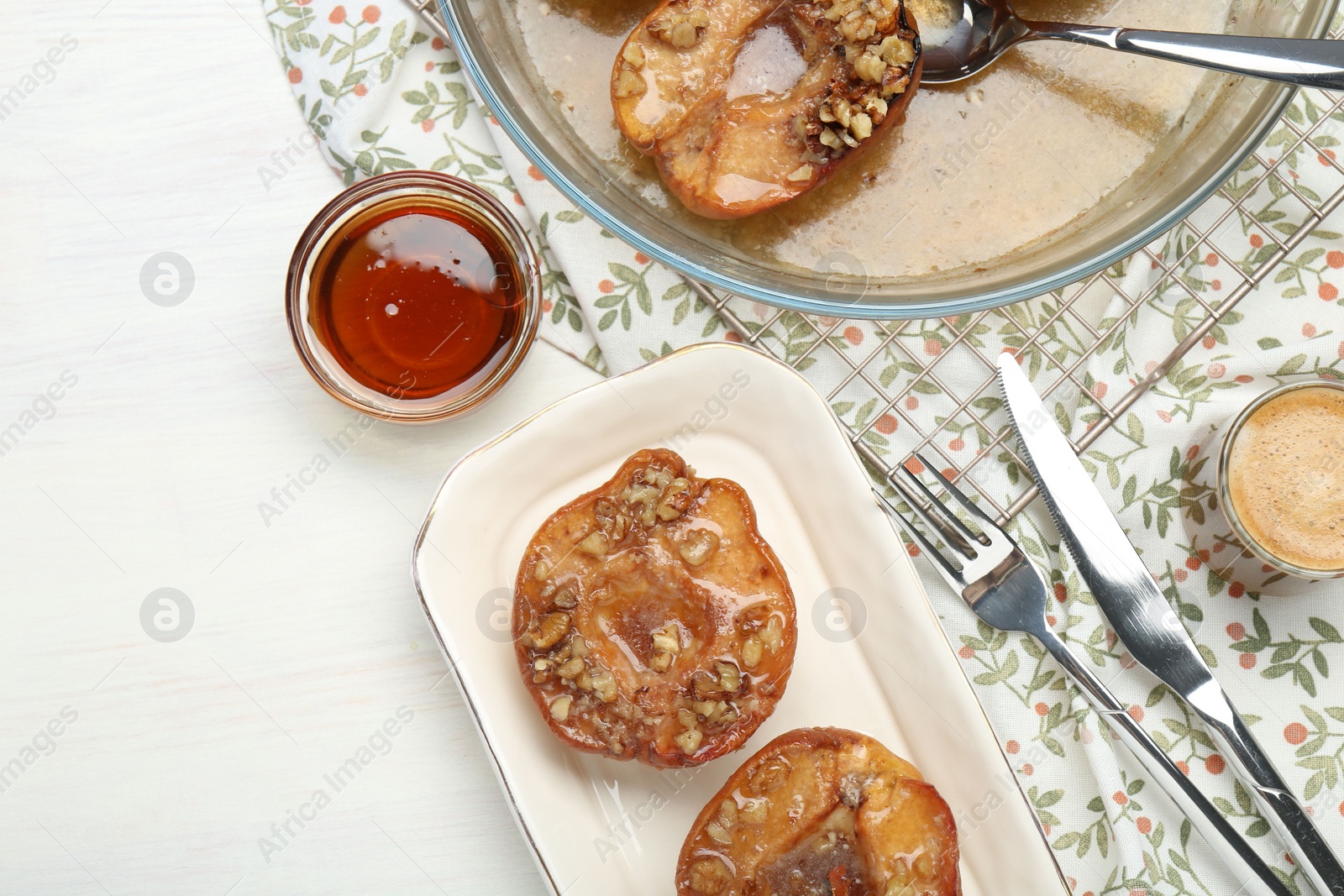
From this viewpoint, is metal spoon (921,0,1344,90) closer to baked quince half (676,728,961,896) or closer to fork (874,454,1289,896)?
fork (874,454,1289,896)

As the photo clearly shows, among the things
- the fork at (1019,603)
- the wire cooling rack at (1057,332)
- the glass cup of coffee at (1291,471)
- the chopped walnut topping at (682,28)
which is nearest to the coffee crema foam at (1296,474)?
the glass cup of coffee at (1291,471)

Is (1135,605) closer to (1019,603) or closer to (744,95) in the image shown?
(1019,603)

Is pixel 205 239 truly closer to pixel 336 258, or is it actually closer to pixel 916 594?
pixel 336 258

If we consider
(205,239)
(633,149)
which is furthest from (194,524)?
(633,149)

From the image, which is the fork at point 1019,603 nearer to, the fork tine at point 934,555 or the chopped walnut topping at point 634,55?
the fork tine at point 934,555

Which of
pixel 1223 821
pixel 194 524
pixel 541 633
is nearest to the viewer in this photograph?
pixel 541 633

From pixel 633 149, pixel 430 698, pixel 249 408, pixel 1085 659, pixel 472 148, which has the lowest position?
pixel 430 698
